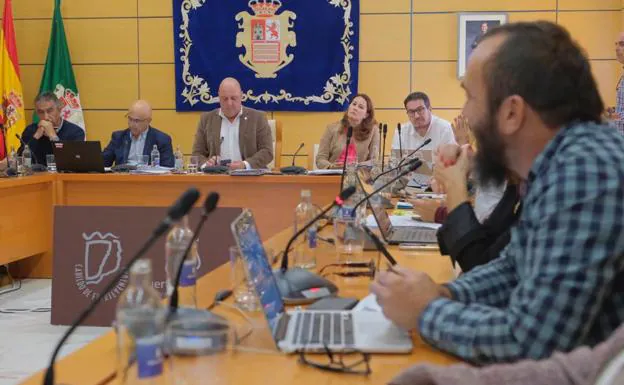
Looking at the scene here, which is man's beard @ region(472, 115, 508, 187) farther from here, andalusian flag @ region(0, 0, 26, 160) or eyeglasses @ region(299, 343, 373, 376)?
andalusian flag @ region(0, 0, 26, 160)

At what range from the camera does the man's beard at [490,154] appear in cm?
125

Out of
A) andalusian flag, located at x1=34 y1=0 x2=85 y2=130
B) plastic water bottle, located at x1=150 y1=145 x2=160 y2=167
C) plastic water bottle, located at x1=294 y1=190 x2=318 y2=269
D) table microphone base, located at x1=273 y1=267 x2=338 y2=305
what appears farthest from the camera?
andalusian flag, located at x1=34 y1=0 x2=85 y2=130

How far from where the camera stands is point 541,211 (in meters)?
1.07

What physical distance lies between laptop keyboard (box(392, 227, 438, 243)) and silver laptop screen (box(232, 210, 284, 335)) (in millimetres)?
1068

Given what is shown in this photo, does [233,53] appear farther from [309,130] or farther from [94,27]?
Result: [94,27]

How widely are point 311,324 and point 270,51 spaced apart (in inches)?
219

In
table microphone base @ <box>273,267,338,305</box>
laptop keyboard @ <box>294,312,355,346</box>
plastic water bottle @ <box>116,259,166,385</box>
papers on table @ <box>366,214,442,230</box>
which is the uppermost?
plastic water bottle @ <box>116,259,166,385</box>

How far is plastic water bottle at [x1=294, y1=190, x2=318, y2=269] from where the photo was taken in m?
2.02

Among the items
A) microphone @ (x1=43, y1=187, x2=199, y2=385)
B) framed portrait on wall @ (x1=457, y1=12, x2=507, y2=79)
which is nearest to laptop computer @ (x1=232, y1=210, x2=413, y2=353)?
microphone @ (x1=43, y1=187, x2=199, y2=385)

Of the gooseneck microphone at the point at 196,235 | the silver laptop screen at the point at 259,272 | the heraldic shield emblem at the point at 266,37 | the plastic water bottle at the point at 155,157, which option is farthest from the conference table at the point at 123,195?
the gooseneck microphone at the point at 196,235

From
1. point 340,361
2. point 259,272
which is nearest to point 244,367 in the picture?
point 340,361

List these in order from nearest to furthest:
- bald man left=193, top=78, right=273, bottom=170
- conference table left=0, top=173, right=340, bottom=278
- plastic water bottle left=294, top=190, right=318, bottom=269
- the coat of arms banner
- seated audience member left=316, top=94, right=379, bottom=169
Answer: plastic water bottle left=294, top=190, right=318, bottom=269 → conference table left=0, top=173, right=340, bottom=278 → bald man left=193, top=78, right=273, bottom=170 → seated audience member left=316, top=94, right=379, bottom=169 → the coat of arms banner

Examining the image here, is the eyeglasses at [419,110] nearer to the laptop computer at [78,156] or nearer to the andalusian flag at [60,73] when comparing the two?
the laptop computer at [78,156]

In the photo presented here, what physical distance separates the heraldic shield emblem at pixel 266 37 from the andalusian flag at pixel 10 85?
2.20 meters
